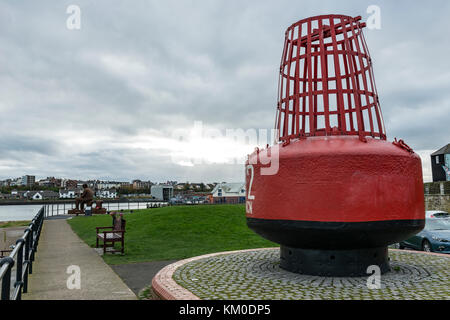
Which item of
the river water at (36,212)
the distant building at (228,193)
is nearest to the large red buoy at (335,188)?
the river water at (36,212)

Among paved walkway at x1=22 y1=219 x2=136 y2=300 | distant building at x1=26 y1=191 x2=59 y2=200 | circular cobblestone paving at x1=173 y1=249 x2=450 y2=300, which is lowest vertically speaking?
paved walkway at x1=22 y1=219 x2=136 y2=300

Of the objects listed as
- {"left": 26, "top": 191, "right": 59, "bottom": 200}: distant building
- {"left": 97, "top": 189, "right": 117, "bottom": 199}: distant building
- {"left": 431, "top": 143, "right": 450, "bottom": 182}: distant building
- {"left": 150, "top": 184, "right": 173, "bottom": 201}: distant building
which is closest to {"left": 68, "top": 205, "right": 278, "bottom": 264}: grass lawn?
{"left": 431, "top": 143, "right": 450, "bottom": 182}: distant building

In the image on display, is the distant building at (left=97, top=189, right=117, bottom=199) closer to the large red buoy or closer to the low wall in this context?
the low wall

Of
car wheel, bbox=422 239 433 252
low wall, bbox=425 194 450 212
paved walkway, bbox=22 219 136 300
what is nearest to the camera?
paved walkway, bbox=22 219 136 300

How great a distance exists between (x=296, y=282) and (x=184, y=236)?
9742mm

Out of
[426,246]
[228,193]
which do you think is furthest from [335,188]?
[228,193]

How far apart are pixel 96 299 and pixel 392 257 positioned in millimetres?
7235

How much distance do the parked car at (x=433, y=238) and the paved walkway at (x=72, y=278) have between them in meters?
9.46

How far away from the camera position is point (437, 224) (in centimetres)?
1277

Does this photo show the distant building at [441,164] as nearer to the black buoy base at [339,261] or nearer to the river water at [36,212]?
the river water at [36,212]

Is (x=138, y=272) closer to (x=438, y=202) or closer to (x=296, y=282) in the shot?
(x=296, y=282)

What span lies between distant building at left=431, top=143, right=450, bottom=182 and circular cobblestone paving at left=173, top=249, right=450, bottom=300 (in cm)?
5297

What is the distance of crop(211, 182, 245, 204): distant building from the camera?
286ft

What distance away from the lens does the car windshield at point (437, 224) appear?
12515mm
